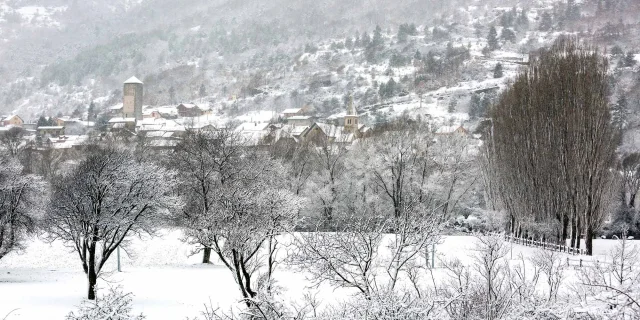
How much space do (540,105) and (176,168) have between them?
60.6 feet

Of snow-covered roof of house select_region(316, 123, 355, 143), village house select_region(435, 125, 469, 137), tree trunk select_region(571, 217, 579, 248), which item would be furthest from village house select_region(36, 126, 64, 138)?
tree trunk select_region(571, 217, 579, 248)

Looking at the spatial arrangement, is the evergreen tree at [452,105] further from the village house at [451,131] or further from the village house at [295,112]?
the village house at [451,131]

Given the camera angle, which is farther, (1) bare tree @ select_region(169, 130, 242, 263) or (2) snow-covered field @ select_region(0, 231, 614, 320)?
(1) bare tree @ select_region(169, 130, 242, 263)

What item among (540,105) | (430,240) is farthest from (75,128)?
(430,240)

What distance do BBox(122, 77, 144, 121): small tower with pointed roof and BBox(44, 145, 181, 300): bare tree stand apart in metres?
143

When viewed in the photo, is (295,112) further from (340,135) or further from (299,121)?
(340,135)

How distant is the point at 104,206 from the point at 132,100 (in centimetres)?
14736

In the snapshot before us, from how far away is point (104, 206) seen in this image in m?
22.2

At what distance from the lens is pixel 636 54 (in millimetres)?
164500

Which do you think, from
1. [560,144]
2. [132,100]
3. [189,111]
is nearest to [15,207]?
[560,144]

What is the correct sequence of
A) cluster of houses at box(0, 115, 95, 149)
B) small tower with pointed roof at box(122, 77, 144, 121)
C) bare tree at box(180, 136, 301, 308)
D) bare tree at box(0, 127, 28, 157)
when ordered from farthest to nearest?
small tower with pointed roof at box(122, 77, 144, 121)
cluster of houses at box(0, 115, 95, 149)
bare tree at box(0, 127, 28, 157)
bare tree at box(180, 136, 301, 308)

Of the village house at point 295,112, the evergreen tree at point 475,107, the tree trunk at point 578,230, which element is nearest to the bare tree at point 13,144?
the tree trunk at point 578,230

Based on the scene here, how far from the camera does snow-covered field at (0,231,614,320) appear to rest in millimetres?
20766

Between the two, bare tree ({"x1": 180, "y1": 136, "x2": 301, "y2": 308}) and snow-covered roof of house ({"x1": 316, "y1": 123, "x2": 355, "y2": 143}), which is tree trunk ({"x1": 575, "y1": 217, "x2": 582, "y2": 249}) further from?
snow-covered roof of house ({"x1": 316, "y1": 123, "x2": 355, "y2": 143})
